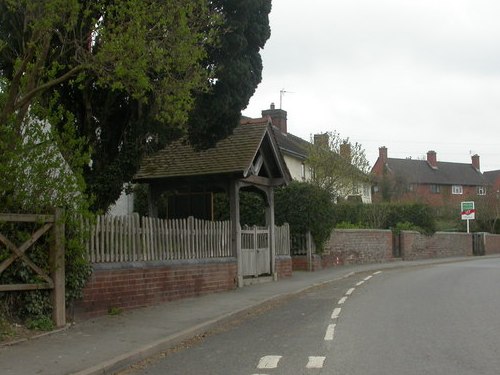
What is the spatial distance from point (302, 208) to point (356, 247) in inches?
277

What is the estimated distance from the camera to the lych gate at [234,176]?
57.2 feet

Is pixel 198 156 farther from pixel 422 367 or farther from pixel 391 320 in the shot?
pixel 422 367

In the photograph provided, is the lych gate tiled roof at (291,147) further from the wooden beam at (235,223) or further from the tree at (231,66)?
the tree at (231,66)

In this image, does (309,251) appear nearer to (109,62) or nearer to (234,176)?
(234,176)

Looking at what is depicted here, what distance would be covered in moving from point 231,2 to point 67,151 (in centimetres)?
494

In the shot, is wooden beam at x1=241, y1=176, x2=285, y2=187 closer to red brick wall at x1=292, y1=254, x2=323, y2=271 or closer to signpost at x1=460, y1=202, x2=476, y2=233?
red brick wall at x1=292, y1=254, x2=323, y2=271

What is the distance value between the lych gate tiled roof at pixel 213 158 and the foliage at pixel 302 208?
579 centimetres

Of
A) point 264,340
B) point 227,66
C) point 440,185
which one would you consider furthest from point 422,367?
point 440,185

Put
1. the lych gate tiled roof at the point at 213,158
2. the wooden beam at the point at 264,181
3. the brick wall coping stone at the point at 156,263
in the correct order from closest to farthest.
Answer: the brick wall coping stone at the point at 156,263 → the lych gate tiled roof at the point at 213,158 → the wooden beam at the point at 264,181

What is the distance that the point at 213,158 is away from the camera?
1783 centimetres

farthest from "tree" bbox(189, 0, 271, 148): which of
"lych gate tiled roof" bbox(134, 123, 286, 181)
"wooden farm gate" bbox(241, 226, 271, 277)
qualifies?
"wooden farm gate" bbox(241, 226, 271, 277)

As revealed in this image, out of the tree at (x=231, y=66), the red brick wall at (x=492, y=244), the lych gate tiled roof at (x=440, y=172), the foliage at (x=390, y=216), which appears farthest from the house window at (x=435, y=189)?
the tree at (x=231, y=66)

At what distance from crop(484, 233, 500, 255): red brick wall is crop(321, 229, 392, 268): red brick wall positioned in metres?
16.1

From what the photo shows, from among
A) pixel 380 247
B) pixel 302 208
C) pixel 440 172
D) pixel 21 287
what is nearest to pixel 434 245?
pixel 380 247
